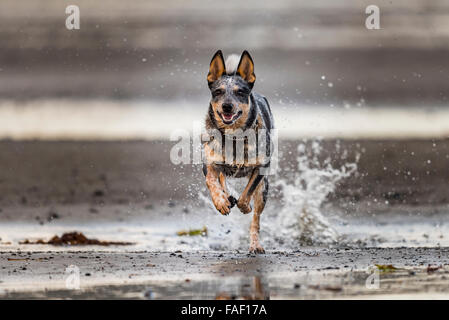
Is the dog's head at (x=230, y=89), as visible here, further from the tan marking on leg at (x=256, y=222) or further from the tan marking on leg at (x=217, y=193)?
the tan marking on leg at (x=256, y=222)

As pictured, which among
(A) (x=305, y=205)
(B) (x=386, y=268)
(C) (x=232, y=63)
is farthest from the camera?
(A) (x=305, y=205)

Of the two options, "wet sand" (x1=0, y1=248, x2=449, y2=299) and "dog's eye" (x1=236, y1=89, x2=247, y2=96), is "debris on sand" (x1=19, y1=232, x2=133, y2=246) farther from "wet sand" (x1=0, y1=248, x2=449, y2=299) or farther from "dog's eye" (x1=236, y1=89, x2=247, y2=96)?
"dog's eye" (x1=236, y1=89, x2=247, y2=96)

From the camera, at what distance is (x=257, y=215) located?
35.1 feet

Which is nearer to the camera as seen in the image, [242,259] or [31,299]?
[31,299]

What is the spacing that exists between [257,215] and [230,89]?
54.4 inches

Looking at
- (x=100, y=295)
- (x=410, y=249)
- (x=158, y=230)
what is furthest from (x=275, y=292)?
(x=158, y=230)

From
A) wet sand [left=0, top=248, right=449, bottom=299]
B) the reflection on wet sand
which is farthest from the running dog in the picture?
the reflection on wet sand

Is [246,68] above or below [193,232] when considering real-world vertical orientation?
above

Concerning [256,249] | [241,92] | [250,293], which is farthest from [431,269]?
[241,92]

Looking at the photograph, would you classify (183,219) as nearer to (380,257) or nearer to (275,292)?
(380,257)

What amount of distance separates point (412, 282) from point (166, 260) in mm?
2388

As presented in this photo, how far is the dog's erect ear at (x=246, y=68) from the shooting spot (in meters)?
10.2

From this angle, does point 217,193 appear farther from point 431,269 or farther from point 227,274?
point 431,269

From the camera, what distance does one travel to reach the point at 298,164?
1309 centimetres
